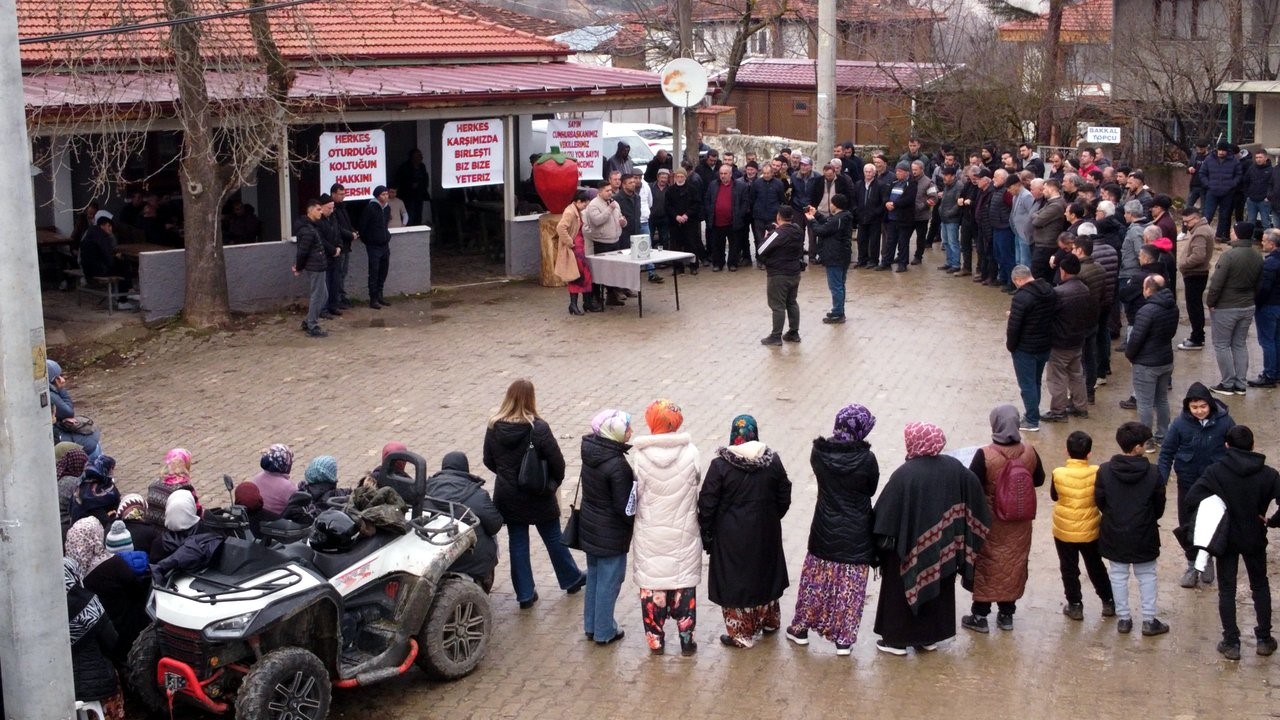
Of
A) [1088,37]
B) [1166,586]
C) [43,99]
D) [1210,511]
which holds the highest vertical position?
[1088,37]

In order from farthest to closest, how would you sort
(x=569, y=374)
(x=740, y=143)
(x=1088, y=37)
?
(x=740, y=143) < (x=1088, y=37) < (x=569, y=374)

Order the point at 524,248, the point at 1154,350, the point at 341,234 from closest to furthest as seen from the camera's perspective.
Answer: the point at 1154,350, the point at 341,234, the point at 524,248

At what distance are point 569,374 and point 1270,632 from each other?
791 cm

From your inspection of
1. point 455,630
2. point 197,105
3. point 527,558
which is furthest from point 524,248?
point 455,630

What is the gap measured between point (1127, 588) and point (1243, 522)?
80 centimetres

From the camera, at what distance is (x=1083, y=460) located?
8617 mm

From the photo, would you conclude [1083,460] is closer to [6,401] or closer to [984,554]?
[984,554]

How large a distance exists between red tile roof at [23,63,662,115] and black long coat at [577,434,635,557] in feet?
29.8

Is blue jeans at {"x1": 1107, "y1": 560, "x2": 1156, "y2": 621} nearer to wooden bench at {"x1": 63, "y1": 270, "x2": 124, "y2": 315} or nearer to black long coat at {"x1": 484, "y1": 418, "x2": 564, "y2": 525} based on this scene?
black long coat at {"x1": 484, "y1": 418, "x2": 564, "y2": 525}

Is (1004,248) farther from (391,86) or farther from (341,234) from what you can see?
(341,234)


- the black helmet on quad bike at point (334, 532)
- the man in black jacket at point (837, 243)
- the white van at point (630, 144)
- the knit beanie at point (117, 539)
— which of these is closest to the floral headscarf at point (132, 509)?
the knit beanie at point (117, 539)

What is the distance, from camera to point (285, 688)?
707 centimetres

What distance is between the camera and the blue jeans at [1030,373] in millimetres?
12625

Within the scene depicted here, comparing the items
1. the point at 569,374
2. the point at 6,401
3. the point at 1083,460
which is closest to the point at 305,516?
the point at 6,401
